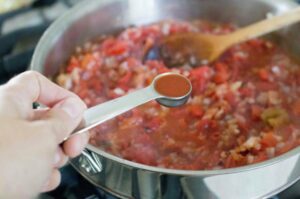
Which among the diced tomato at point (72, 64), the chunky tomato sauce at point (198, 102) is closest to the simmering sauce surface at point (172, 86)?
the chunky tomato sauce at point (198, 102)

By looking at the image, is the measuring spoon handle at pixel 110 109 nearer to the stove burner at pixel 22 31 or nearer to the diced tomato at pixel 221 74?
the diced tomato at pixel 221 74

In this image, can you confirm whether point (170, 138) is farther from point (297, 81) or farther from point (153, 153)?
point (297, 81)

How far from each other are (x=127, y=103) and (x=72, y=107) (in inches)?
5.1

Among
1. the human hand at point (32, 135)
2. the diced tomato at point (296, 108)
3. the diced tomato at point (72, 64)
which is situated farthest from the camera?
the diced tomato at point (72, 64)

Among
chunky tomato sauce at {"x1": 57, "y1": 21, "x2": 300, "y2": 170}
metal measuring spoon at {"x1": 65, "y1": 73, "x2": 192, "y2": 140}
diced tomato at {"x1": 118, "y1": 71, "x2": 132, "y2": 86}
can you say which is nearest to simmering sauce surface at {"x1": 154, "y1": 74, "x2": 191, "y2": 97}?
metal measuring spoon at {"x1": 65, "y1": 73, "x2": 192, "y2": 140}

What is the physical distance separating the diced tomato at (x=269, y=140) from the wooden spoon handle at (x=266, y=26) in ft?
0.92

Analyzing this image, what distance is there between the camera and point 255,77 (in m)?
1.19

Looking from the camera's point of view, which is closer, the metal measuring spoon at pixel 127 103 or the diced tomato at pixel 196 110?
the metal measuring spoon at pixel 127 103

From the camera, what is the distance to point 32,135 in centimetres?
61

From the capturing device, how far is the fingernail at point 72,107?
0.68 metres

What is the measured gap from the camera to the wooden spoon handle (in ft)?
3.70

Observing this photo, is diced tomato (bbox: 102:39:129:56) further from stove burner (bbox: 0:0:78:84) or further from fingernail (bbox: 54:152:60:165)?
fingernail (bbox: 54:152:60:165)

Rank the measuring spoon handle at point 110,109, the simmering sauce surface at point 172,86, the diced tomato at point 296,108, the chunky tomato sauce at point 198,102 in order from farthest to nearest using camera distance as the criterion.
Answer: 1. the diced tomato at point 296,108
2. the chunky tomato sauce at point 198,102
3. the simmering sauce surface at point 172,86
4. the measuring spoon handle at point 110,109

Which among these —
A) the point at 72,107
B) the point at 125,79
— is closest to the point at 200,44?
the point at 125,79
